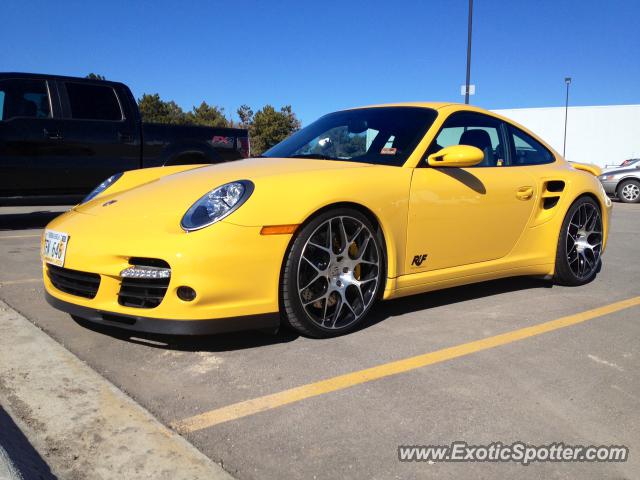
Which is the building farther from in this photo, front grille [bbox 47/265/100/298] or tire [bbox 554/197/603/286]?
front grille [bbox 47/265/100/298]

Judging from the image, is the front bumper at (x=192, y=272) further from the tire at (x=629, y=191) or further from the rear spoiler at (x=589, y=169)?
the tire at (x=629, y=191)

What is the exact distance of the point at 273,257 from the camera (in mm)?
2787

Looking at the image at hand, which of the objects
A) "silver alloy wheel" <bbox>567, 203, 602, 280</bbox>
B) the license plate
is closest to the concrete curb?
the license plate

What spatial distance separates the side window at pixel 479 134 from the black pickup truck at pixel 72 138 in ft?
15.2

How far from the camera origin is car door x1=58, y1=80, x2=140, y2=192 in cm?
702

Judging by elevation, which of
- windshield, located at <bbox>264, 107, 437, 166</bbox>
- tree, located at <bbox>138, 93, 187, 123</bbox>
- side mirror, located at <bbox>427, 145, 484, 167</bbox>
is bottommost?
side mirror, located at <bbox>427, 145, 484, 167</bbox>

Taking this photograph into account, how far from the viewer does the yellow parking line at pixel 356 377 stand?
2170mm

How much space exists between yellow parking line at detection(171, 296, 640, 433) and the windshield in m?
1.17

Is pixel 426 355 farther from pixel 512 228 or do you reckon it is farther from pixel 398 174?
pixel 512 228

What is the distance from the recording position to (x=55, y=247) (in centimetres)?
300

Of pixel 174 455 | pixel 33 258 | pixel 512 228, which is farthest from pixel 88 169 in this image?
pixel 174 455

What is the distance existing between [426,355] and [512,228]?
147 cm

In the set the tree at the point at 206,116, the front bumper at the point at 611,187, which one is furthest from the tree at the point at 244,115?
the front bumper at the point at 611,187

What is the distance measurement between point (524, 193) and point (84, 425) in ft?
10.4
